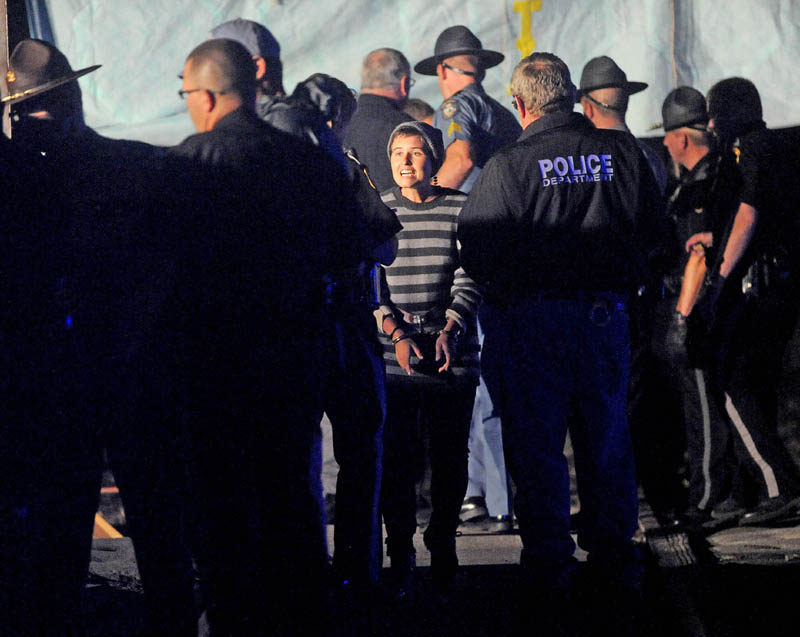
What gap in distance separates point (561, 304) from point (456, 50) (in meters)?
1.85

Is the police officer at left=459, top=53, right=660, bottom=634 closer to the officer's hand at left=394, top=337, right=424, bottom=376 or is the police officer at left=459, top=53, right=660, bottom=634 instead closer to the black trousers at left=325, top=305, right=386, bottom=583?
the officer's hand at left=394, top=337, right=424, bottom=376

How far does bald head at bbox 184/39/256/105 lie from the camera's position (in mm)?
3297

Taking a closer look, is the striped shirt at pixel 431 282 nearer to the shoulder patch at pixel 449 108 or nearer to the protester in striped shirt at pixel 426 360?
the protester in striped shirt at pixel 426 360

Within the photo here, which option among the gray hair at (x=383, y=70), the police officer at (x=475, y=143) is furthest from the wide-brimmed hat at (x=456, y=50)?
the gray hair at (x=383, y=70)

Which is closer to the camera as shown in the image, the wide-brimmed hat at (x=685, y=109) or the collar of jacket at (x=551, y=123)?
the collar of jacket at (x=551, y=123)

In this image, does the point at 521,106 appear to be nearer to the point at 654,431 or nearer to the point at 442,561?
the point at 442,561

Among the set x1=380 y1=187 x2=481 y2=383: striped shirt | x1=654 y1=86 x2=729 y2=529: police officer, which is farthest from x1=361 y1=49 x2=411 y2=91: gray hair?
x1=654 y1=86 x2=729 y2=529: police officer

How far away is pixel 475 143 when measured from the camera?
539cm

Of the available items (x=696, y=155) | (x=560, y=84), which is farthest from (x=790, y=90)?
(x=560, y=84)

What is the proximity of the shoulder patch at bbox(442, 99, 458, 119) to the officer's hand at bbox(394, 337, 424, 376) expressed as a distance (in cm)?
146

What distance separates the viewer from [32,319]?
337cm

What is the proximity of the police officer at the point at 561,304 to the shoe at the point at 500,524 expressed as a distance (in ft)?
4.16

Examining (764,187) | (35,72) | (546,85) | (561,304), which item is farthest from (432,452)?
(764,187)

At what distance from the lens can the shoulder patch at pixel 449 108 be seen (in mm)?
5352
